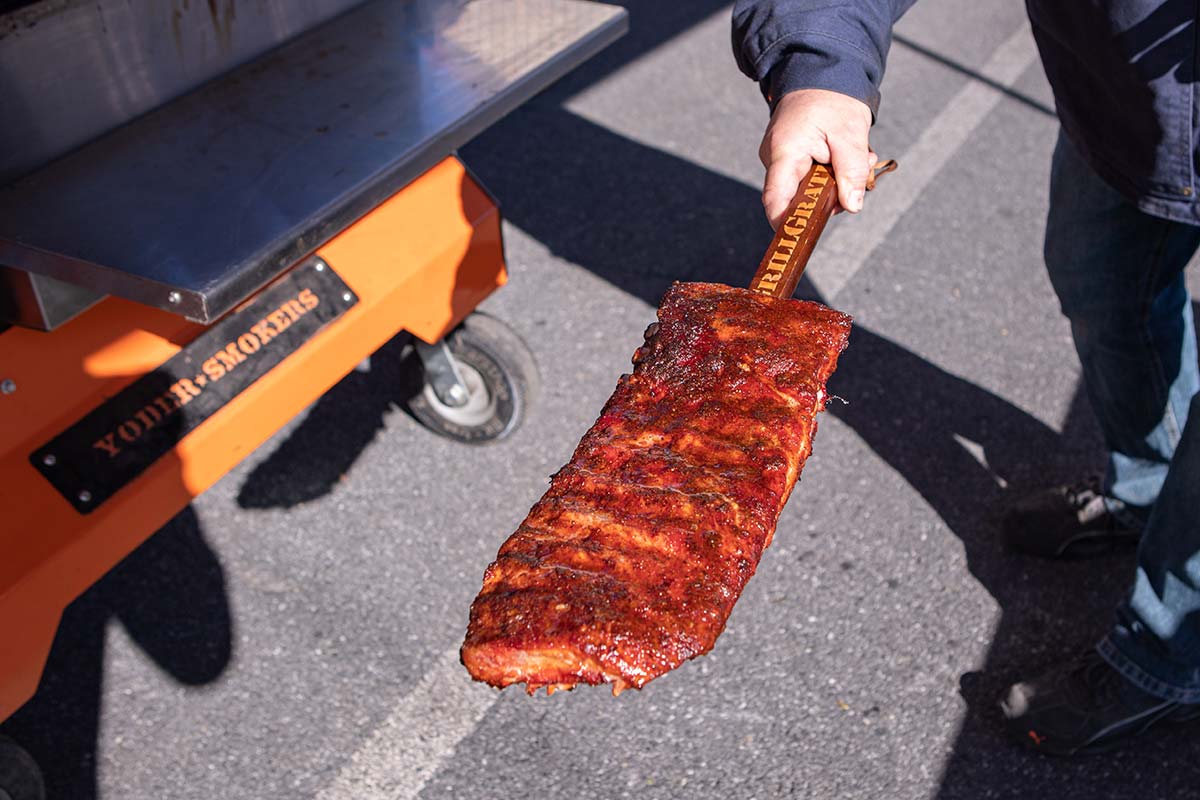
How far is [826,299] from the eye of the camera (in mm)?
3686

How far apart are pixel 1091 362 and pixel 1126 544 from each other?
0.61 m

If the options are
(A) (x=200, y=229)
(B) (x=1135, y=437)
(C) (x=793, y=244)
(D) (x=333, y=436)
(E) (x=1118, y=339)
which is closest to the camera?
(C) (x=793, y=244)

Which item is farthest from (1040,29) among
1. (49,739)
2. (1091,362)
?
(49,739)

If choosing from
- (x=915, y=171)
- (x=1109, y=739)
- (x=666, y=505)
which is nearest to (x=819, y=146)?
(x=666, y=505)

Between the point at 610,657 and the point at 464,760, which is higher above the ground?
the point at 610,657

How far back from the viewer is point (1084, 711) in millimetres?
2334

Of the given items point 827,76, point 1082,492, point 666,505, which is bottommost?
point 1082,492

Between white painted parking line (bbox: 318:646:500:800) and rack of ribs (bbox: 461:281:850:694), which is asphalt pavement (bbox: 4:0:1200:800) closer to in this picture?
white painted parking line (bbox: 318:646:500:800)

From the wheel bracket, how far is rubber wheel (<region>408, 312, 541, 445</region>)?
0.17ft

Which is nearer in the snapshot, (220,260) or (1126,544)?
(220,260)

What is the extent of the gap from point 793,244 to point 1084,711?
1.41 meters

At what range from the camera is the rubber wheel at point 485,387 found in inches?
115

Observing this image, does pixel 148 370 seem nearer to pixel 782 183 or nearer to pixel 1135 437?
pixel 782 183

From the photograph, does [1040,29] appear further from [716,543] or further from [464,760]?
[464,760]
